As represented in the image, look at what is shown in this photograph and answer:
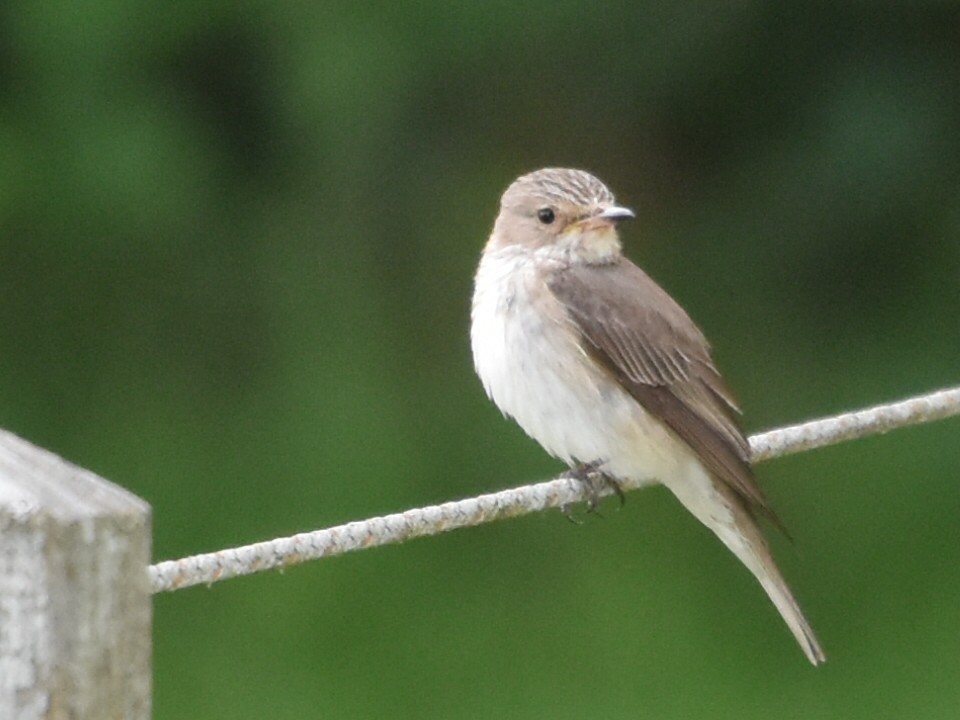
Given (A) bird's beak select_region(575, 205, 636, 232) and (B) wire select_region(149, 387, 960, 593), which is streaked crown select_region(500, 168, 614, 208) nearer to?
(A) bird's beak select_region(575, 205, 636, 232)

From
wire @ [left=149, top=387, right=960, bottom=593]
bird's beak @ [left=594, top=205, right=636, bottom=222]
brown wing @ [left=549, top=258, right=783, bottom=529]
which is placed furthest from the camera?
bird's beak @ [left=594, top=205, right=636, bottom=222]

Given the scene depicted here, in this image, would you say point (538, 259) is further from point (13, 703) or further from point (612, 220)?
point (13, 703)

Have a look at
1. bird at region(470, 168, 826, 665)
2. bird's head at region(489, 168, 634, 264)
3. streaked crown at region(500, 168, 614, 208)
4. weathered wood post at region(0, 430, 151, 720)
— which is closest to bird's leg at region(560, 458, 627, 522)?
bird at region(470, 168, 826, 665)

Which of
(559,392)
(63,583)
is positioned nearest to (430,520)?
(63,583)

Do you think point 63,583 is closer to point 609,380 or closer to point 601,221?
point 609,380

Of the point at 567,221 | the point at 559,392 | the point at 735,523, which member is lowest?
the point at 735,523

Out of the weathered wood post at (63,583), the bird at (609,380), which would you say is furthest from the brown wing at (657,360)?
the weathered wood post at (63,583)
